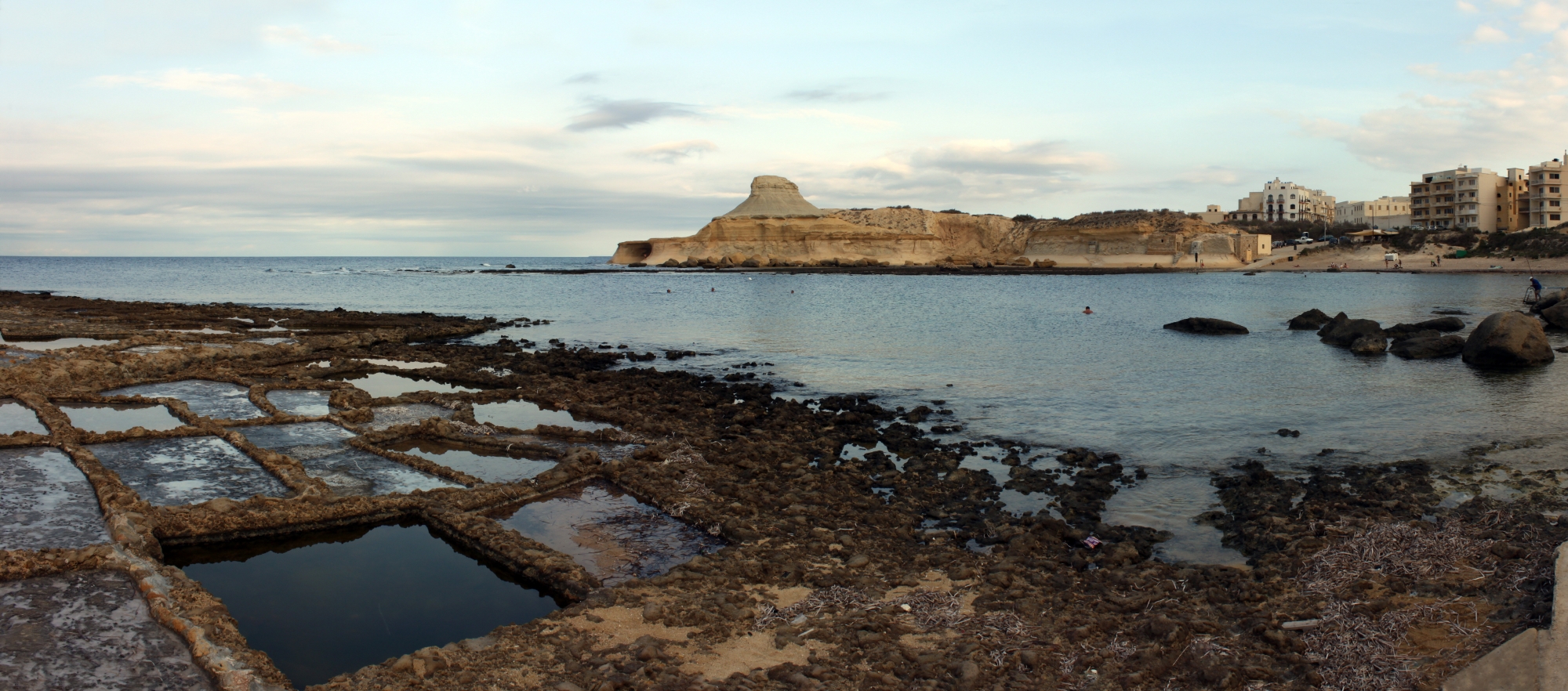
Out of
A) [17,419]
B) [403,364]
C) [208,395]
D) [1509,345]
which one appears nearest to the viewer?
[17,419]

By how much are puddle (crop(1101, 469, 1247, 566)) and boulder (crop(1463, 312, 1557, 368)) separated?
53.0ft

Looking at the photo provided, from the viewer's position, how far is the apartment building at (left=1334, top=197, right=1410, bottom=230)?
121 m

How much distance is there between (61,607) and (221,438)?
24.9 ft

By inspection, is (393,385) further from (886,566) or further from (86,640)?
(886,566)

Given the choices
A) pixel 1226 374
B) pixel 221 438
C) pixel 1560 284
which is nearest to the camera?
pixel 221 438

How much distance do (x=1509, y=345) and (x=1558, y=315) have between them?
1490cm

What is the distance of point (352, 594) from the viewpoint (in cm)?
855

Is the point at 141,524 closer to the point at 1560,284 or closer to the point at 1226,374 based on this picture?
the point at 1226,374

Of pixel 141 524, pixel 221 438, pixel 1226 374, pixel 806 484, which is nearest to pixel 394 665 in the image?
pixel 141 524

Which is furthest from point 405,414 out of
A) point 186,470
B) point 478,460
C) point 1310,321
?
point 1310,321

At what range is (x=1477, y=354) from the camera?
2309cm

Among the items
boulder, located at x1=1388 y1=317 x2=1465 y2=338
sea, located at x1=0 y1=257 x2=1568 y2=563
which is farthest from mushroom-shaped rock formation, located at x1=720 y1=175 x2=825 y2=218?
boulder, located at x1=1388 y1=317 x2=1465 y2=338

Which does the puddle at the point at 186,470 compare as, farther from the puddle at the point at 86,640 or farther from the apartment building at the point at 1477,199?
the apartment building at the point at 1477,199

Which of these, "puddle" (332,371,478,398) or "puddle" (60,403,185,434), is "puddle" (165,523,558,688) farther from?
"puddle" (332,371,478,398)
